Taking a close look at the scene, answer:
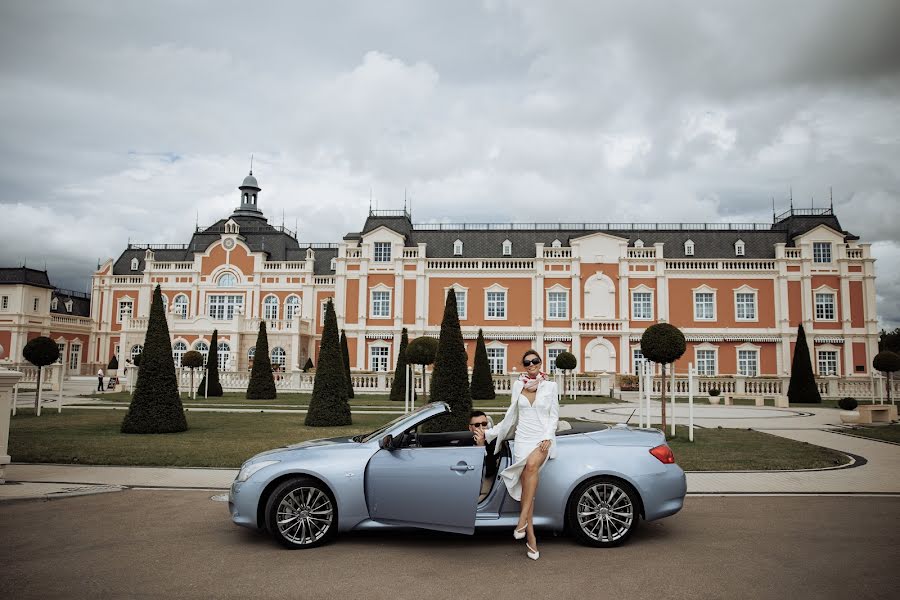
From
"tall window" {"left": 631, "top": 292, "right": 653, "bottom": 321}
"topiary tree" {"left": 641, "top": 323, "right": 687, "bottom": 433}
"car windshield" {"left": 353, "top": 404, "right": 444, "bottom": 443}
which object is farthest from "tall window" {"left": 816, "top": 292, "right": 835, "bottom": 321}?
"car windshield" {"left": 353, "top": 404, "right": 444, "bottom": 443}

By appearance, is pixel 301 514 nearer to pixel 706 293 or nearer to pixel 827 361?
pixel 706 293

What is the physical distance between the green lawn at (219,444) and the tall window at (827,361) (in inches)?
1196

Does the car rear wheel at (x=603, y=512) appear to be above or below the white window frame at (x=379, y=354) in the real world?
below

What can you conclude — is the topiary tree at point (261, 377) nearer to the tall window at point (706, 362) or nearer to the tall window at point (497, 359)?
the tall window at point (497, 359)

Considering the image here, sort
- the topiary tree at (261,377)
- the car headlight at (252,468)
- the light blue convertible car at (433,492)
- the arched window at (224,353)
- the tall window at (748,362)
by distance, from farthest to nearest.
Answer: the arched window at (224,353) → the tall window at (748,362) → the topiary tree at (261,377) → the car headlight at (252,468) → the light blue convertible car at (433,492)

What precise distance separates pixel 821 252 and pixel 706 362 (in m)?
10.9

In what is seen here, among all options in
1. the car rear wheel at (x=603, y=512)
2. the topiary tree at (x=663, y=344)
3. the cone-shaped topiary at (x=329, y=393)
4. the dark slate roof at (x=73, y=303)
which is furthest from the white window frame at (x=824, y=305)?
the dark slate roof at (x=73, y=303)

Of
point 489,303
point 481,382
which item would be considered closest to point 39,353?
point 481,382

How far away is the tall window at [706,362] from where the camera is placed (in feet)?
136

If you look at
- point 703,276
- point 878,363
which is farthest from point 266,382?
point 703,276

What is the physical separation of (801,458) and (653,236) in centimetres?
3676

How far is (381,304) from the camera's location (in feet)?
144

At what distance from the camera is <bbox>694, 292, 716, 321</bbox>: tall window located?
42.3 m

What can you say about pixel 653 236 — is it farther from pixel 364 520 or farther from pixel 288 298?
pixel 364 520
